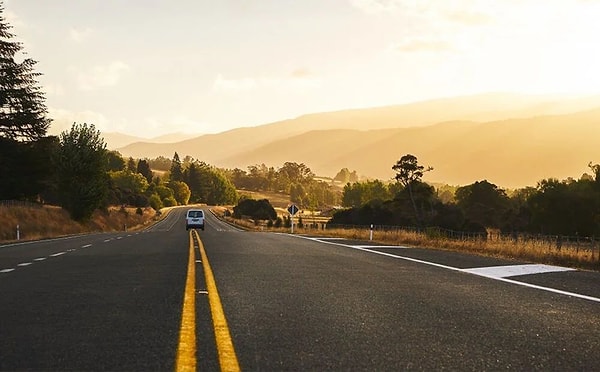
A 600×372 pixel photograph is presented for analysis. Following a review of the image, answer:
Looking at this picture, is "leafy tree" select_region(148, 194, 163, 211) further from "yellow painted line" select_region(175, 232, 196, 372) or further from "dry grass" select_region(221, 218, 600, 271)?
"yellow painted line" select_region(175, 232, 196, 372)

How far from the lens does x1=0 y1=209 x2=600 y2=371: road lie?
4484 millimetres

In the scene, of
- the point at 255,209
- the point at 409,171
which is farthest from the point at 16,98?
the point at 255,209

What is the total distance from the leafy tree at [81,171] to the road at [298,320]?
1742 inches

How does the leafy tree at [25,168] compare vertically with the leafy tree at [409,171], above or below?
below

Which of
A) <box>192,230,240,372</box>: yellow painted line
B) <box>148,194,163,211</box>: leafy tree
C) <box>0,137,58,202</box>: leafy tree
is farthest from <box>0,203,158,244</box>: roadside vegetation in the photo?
<box>148,194,163,211</box>: leafy tree

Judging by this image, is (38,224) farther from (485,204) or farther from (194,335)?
(485,204)

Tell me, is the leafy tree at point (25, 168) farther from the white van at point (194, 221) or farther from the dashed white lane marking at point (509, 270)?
the dashed white lane marking at point (509, 270)

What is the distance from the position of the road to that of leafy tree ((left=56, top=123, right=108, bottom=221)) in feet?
145

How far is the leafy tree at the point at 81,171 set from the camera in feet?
173

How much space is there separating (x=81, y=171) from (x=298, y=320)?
50992mm

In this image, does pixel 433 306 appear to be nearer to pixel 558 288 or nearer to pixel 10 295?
pixel 558 288

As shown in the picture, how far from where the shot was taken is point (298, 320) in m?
6.04

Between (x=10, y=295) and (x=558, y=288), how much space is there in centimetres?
773

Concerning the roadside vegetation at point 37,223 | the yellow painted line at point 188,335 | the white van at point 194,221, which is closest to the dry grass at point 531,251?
the yellow painted line at point 188,335
